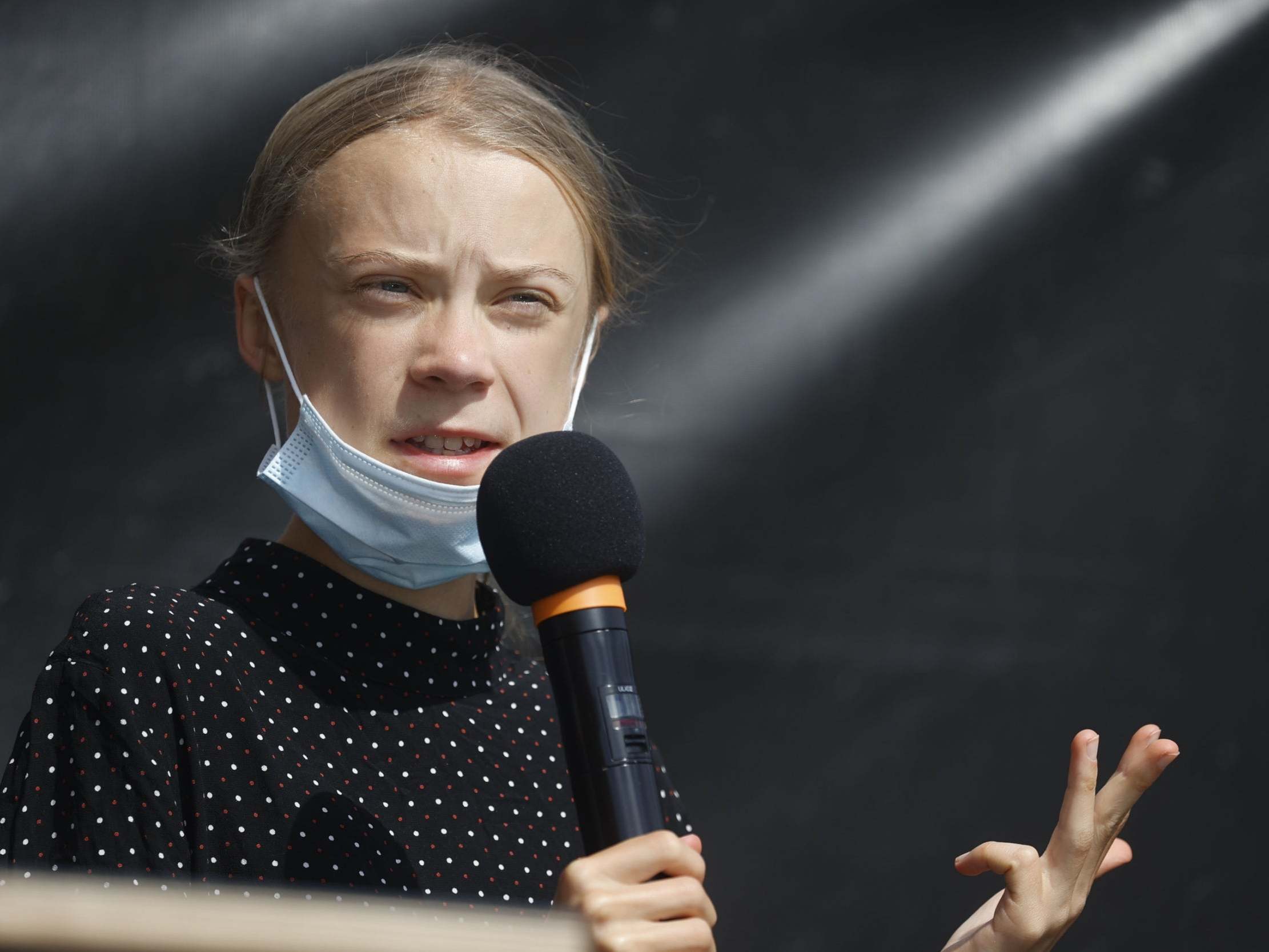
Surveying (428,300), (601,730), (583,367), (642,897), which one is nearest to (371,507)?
A: (428,300)

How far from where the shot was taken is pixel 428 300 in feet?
4.43

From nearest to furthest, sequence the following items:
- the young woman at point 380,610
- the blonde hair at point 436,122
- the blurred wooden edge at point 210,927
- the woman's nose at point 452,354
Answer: the blurred wooden edge at point 210,927
the young woman at point 380,610
the woman's nose at point 452,354
the blonde hair at point 436,122

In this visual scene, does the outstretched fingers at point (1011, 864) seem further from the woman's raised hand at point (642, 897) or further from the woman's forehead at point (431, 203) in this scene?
the woman's forehead at point (431, 203)

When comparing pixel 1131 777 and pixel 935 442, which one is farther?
pixel 935 442

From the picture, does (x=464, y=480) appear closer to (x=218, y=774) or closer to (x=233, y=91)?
(x=218, y=774)

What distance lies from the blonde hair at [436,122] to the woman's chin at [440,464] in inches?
10.7

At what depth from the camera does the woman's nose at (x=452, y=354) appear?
1.31 meters

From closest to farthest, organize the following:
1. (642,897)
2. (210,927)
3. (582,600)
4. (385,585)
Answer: (210,927)
(642,897)
(582,600)
(385,585)

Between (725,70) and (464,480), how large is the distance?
101cm

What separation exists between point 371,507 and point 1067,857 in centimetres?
67

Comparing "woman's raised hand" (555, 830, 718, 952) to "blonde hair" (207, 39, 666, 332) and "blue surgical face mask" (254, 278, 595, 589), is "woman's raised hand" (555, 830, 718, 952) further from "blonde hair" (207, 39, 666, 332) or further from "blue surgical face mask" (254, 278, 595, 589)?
"blonde hair" (207, 39, 666, 332)

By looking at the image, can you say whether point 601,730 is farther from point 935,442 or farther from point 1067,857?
point 935,442

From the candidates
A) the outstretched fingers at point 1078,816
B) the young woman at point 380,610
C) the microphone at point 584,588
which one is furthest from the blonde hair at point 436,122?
the outstretched fingers at point 1078,816

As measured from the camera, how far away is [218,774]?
1.18 meters
